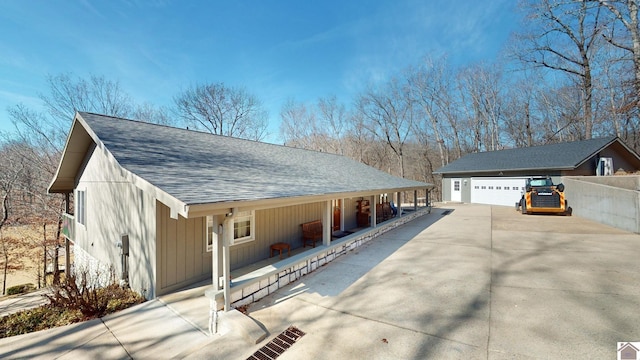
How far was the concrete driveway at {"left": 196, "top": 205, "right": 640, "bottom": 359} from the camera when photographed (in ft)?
10.4

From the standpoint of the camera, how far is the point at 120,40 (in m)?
11.9

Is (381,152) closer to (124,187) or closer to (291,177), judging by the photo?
(291,177)

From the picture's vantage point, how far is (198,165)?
5504mm

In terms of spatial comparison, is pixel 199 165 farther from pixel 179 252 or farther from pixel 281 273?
pixel 281 273

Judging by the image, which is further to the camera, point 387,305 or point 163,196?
point 387,305

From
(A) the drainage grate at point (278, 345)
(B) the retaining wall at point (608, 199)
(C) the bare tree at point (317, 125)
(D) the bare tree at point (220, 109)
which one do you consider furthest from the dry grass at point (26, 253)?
(B) the retaining wall at point (608, 199)

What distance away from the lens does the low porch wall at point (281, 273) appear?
4.38 meters

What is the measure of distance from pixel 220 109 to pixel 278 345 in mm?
25386

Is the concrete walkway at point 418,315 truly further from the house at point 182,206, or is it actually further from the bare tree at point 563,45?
the bare tree at point 563,45

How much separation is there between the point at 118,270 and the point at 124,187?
189 cm

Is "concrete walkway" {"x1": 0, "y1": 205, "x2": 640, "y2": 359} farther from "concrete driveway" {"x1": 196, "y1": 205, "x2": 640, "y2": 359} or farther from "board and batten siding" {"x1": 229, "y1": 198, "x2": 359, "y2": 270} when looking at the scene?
"board and batten siding" {"x1": 229, "y1": 198, "x2": 359, "y2": 270}

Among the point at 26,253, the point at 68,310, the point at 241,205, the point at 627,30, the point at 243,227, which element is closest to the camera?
the point at 241,205

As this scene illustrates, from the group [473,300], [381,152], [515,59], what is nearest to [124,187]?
[473,300]

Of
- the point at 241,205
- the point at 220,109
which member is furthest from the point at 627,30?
the point at 220,109
